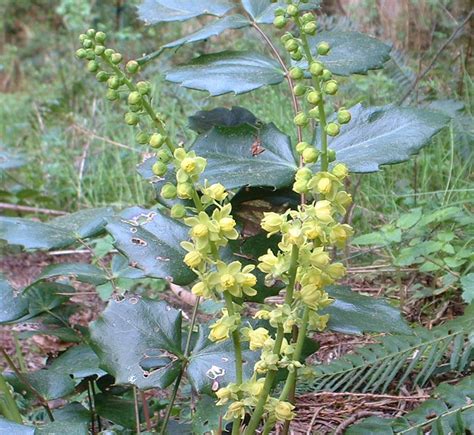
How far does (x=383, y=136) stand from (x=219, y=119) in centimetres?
39

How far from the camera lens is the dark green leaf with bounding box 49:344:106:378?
43.3 inches

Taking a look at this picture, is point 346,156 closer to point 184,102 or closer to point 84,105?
point 184,102

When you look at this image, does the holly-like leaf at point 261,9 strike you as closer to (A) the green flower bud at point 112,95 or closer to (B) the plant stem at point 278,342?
(A) the green flower bud at point 112,95

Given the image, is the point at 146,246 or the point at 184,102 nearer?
the point at 146,246

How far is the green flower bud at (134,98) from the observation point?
89 centimetres

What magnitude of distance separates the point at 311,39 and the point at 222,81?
0.79ft

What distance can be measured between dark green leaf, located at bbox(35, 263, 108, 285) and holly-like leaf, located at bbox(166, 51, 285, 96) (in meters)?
0.32

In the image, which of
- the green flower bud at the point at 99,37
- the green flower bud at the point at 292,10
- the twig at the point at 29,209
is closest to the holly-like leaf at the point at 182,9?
the green flower bud at the point at 99,37

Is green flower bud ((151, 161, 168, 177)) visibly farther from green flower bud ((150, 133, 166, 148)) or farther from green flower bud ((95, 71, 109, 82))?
green flower bud ((95, 71, 109, 82))

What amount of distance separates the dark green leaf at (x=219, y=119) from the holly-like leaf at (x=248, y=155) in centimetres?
19

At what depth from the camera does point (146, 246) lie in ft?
3.16

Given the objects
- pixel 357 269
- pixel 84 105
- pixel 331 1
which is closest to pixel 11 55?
pixel 84 105

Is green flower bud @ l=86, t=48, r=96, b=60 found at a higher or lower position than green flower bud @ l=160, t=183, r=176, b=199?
higher

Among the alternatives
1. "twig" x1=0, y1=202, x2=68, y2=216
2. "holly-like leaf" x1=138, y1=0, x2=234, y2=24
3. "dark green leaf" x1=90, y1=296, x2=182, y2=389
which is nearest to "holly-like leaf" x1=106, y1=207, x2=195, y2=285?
"dark green leaf" x1=90, y1=296, x2=182, y2=389
